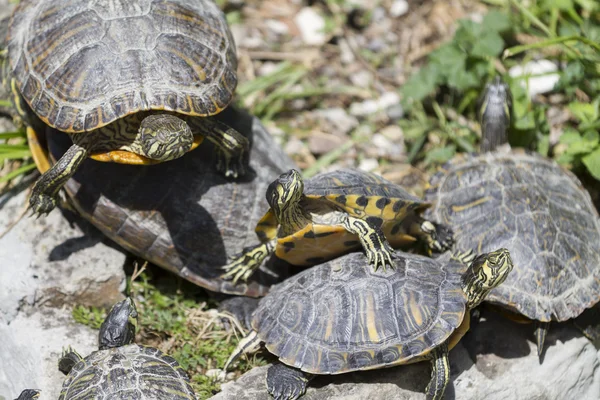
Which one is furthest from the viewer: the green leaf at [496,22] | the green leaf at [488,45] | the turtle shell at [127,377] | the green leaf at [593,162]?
the green leaf at [496,22]

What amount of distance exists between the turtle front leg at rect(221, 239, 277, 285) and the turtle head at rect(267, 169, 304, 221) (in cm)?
40

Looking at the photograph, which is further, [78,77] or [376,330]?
[78,77]

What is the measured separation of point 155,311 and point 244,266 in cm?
60

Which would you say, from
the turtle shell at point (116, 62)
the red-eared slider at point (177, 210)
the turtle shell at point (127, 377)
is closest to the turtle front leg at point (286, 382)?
the turtle shell at point (127, 377)

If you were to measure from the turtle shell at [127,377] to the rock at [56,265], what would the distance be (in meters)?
0.59

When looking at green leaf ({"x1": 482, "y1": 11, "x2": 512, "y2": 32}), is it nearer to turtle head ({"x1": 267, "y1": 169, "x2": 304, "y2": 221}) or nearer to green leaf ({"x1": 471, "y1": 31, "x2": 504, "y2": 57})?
green leaf ({"x1": 471, "y1": 31, "x2": 504, "y2": 57})

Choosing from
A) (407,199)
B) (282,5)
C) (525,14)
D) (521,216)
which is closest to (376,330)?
(407,199)

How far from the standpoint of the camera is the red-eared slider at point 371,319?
332cm

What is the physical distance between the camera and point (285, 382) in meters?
3.36

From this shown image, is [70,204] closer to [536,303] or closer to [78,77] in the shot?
[78,77]

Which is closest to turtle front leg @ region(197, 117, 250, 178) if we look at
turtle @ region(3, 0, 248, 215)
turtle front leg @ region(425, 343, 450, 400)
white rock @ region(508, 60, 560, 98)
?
turtle @ region(3, 0, 248, 215)

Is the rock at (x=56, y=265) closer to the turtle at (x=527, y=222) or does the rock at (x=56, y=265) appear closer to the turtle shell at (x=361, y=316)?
the turtle shell at (x=361, y=316)

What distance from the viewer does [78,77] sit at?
11.9 feet

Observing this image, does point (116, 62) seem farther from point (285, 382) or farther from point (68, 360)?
point (285, 382)
